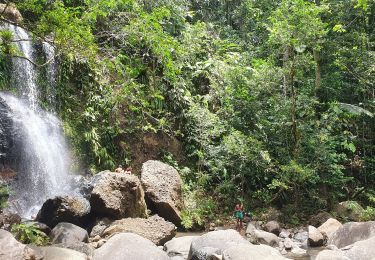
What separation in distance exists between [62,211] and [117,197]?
1450 mm

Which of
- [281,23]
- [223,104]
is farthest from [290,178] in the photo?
[281,23]

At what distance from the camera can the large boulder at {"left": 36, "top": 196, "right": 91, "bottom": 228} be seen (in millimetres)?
9570

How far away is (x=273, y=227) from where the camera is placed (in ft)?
40.7

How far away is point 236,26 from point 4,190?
18577 mm

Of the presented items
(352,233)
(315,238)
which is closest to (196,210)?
(315,238)

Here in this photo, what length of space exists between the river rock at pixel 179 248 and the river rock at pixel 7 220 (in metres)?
3.41

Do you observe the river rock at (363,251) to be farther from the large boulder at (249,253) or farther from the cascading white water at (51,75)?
the cascading white water at (51,75)

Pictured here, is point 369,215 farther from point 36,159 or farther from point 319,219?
point 36,159

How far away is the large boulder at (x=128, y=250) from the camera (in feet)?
20.0

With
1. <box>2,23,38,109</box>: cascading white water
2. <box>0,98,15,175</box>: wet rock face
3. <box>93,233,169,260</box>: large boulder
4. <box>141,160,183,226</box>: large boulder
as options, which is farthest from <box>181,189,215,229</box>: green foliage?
<box>2,23,38,109</box>: cascading white water

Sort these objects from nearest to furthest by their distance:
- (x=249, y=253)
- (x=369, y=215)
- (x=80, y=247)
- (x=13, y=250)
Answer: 1. (x=13, y=250)
2. (x=249, y=253)
3. (x=80, y=247)
4. (x=369, y=215)

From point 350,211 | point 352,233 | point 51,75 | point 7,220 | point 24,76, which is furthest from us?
point 51,75

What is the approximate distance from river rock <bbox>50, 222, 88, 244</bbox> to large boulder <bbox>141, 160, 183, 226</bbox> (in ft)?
9.65

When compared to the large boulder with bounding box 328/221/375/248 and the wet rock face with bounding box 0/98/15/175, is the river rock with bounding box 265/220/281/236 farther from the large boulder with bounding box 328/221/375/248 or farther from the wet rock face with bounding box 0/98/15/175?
the wet rock face with bounding box 0/98/15/175
